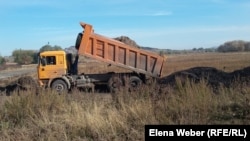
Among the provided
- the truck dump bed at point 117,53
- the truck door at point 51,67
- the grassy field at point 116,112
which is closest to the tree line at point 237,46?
the truck dump bed at point 117,53

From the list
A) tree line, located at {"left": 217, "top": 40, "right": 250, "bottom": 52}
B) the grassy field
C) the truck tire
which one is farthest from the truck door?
tree line, located at {"left": 217, "top": 40, "right": 250, "bottom": 52}

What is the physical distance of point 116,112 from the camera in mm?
8516

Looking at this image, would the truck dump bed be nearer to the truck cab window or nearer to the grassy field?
the truck cab window

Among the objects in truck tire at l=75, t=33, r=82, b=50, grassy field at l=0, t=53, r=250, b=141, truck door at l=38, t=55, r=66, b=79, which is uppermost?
truck tire at l=75, t=33, r=82, b=50

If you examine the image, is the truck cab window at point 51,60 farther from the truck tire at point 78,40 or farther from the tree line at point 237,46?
the tree line at point 237,46

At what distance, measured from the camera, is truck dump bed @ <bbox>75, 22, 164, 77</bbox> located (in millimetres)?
21328

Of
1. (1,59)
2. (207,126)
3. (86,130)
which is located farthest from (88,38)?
(1,59)

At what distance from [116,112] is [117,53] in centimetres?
1355

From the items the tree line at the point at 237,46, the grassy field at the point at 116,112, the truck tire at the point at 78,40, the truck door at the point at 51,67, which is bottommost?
the grassy field at the point at 116,112

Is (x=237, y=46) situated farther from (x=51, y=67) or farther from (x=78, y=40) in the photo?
(x=78, y=40)

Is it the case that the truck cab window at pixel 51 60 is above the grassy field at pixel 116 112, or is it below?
above

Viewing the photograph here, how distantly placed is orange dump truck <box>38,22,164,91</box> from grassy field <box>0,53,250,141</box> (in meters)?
11.3

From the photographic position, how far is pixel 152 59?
74.1 feet

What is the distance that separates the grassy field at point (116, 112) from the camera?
7.64 metres
